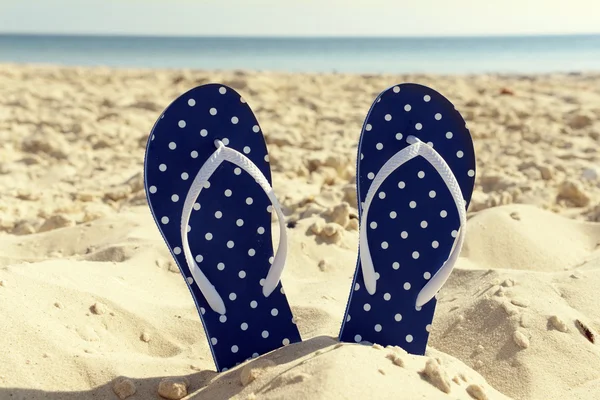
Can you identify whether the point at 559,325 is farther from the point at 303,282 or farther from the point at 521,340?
the point at 303,282

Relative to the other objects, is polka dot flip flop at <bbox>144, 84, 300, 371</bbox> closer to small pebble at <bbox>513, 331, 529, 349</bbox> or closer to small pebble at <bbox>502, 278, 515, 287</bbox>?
small pebble at <bbox>513, 331, 529, 349</bbox>

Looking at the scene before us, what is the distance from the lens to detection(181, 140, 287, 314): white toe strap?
1.42 metres

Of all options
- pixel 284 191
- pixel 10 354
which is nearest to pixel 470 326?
pixel 10 354

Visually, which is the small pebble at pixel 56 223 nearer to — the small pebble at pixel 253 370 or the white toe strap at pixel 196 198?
the white toe strap at pixel 196 198

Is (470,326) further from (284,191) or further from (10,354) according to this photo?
(284,191)

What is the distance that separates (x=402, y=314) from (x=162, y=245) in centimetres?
107

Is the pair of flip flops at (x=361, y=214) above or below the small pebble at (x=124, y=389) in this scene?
above

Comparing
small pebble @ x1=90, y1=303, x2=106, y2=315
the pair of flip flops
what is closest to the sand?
small pebble @ x1=90, y1=303, x2=106, y2=315

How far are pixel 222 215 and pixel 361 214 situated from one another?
1.03 feet

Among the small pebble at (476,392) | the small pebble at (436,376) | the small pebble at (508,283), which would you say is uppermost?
the small pebble at (436,376)

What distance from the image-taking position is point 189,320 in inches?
71.2

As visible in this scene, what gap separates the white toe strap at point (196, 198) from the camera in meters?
1.42

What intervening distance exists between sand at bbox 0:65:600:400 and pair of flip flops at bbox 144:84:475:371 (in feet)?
0.34

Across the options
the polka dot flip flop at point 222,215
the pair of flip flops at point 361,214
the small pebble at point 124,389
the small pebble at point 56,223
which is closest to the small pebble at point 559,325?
the pair of flip flops at point 361,214
